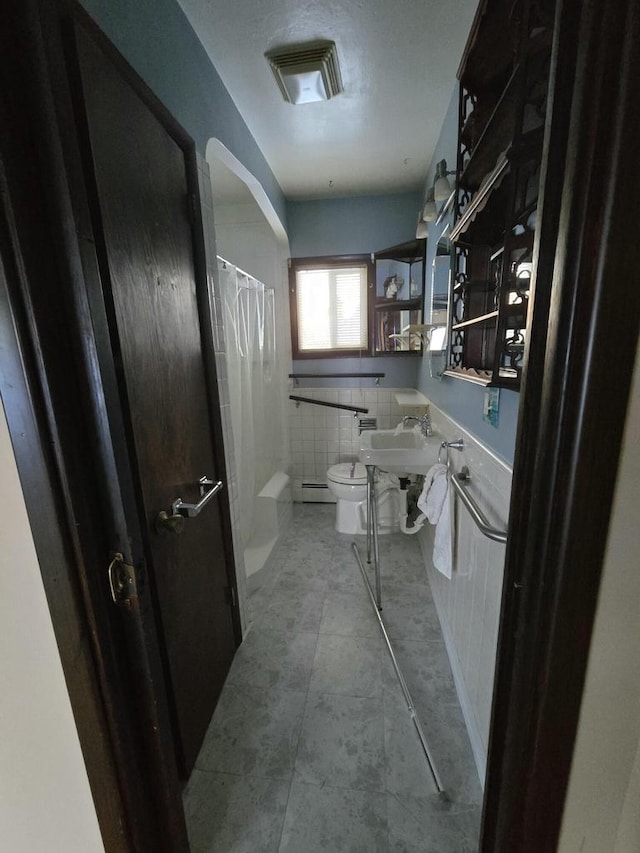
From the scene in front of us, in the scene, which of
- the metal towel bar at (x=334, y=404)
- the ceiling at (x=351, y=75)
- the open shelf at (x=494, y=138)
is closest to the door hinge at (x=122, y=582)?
the open shelf at (x=494, y=138)

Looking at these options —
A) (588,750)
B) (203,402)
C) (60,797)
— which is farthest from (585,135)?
(60,797)

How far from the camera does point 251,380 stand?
86.9 inches

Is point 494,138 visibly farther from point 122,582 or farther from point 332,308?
point 332,308

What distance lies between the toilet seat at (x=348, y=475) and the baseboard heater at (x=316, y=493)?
53cm

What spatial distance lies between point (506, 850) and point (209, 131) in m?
2.35

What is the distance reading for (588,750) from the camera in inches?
20.1

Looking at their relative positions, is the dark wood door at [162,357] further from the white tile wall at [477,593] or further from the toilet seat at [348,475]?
the toilet seat at [348,475]

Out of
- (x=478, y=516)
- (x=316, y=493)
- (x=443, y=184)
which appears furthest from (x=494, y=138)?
(x=316, y=493)

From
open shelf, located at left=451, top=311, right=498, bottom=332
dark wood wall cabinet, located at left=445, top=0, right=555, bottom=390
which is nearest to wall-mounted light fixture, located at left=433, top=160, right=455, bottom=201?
dark wood wall cabinet, located at left=445, top=0, right=555, bottom=390

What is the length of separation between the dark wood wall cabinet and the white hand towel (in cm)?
45

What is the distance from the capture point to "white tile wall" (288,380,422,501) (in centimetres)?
294

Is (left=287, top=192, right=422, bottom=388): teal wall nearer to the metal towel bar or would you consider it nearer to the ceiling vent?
the metal towel bar

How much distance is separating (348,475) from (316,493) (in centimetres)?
72

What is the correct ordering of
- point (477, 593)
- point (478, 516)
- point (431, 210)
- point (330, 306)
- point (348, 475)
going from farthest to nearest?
point (330, 306)
point (348, 475)
point (431, 210)
point (477, 593)
point (478, 516)
